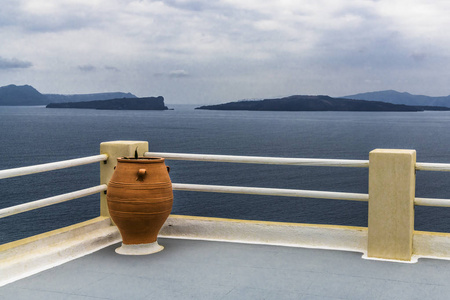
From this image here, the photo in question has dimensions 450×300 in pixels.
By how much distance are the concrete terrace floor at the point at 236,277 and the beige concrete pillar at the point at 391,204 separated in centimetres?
20

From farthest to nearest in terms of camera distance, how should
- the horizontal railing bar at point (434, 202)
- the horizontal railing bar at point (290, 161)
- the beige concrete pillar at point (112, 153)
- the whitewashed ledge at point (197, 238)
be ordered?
the beige concrete pillar at point (112, 153)
the horizontal railing bar at point (290, 161)
the horizontal railing bar at point (434, 202)
the whitewashed ledge at point (197, 238)

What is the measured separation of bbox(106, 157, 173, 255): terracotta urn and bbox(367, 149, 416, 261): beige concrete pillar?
2142 mm

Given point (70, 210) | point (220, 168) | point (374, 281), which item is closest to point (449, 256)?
point (374, 281)

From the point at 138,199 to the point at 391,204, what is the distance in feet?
8.44

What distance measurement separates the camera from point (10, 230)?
128 ft

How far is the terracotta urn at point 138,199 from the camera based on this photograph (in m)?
5.83

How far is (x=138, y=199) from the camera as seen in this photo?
5820mm

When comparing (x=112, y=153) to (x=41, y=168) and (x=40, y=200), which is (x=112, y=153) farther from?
(x=40, y=200)

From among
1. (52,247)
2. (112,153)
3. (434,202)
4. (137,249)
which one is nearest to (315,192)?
(434,202)

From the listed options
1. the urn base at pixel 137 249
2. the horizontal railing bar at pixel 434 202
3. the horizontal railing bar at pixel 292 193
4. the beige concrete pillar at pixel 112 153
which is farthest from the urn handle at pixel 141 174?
the horizontal railing bar at pixel 434 202

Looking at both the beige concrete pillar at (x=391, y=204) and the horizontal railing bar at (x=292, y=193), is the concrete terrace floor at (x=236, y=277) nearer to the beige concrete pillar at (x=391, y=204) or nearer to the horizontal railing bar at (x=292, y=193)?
the beige concrete pillar at (x=391, y=204)

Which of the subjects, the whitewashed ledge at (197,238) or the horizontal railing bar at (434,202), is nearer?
the whitewashed ledge at (197,238)

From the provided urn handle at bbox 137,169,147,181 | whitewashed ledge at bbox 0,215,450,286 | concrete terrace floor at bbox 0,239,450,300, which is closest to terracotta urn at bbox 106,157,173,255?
urn handle at bbox 137,169,147,181

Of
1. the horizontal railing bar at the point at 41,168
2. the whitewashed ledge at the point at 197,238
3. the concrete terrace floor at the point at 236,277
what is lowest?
the concrete terrace floor at the point at 236,277
